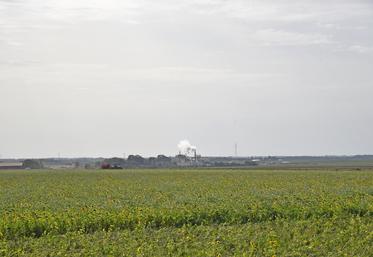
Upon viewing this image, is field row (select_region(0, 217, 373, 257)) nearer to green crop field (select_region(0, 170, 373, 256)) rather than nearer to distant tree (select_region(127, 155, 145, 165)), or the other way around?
green crop field (select_region(0, 170, 373, 256))

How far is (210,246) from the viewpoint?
15836 millimetres

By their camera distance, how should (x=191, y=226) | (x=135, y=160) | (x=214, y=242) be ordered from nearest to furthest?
(x=214, y=242), (x=191, y=226), (x=135, y=160)

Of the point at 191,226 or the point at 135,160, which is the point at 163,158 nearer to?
the point at 135,160

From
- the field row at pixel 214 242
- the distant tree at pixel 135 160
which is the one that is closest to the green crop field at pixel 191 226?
the field row at pixel 214 242

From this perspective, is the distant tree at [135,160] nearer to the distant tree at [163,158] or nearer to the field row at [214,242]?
the distant tree at [163,158]

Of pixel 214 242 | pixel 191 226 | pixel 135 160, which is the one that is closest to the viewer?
pixel 214 242

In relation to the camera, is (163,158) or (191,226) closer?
(191,226)

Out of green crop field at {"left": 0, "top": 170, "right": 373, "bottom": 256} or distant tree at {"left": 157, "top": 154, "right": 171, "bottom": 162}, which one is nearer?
green crop field at {"left": 0, "top": 170, "right": 373, "bottom": 256}

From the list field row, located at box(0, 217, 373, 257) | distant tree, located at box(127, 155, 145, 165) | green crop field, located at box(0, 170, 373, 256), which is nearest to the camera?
field row, located at box(0, 217, 373, 257)

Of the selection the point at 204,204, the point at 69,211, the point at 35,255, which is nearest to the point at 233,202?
the point at 204,204

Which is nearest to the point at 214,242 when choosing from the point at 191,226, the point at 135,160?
the point at 191,226

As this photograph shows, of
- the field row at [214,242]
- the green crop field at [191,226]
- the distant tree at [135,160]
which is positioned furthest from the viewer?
the distant tree at [135,160]

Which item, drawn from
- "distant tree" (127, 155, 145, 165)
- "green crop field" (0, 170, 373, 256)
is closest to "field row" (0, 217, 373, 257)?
"green crop field" (0, 170, 373, 256)

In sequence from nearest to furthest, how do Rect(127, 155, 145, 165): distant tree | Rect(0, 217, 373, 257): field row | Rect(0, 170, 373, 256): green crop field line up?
1. Rect(0, 217, 373, 257): field row
2. Rect(0, 170, 373, 256): green crop field
3. Rect(127, 155, 145, 165): distant tree
